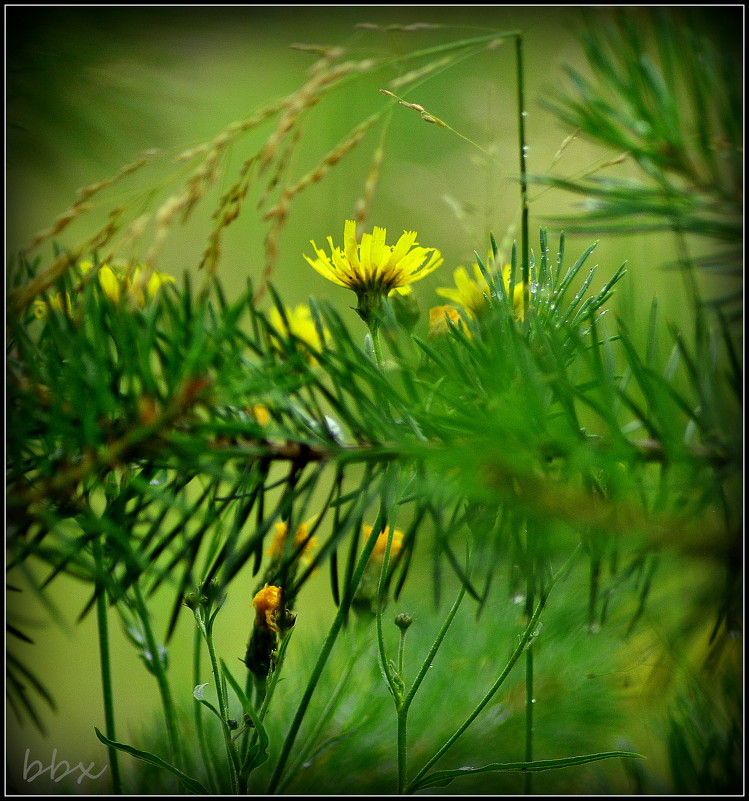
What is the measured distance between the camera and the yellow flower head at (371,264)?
22 centimetres

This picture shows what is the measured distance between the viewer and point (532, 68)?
45 centimetres

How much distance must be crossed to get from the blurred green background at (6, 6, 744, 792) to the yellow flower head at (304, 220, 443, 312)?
3 cm

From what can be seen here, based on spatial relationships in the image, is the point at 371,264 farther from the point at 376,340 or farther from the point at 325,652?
the point at 325,652

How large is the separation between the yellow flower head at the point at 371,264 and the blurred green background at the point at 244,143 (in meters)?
0.03

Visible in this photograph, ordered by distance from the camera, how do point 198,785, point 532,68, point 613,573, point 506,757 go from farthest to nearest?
1. point 532,68
2. point 506,757
3. point 198,785
4. point 613,573

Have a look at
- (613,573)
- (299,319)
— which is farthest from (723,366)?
(299,319)

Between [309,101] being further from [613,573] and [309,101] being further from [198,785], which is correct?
[198,785]

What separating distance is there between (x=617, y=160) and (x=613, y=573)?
0.11m

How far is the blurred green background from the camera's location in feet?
0.96

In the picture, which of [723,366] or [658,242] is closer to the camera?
[723,366]

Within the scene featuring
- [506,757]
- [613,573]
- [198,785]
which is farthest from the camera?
[506,757]

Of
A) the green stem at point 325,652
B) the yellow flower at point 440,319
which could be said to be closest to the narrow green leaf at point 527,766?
the green stem at point 325,652

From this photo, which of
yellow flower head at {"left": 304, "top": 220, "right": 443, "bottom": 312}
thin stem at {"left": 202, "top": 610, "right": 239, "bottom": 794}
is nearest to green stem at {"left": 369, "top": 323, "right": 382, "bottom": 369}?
yellow flower head at {"left": 304, "top": 220, "right": 443, "bottom": 312}

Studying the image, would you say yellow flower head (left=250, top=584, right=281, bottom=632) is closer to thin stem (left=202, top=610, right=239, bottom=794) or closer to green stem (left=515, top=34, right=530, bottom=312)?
thin stem (left=202, top=610, right=239, bottom=794)
